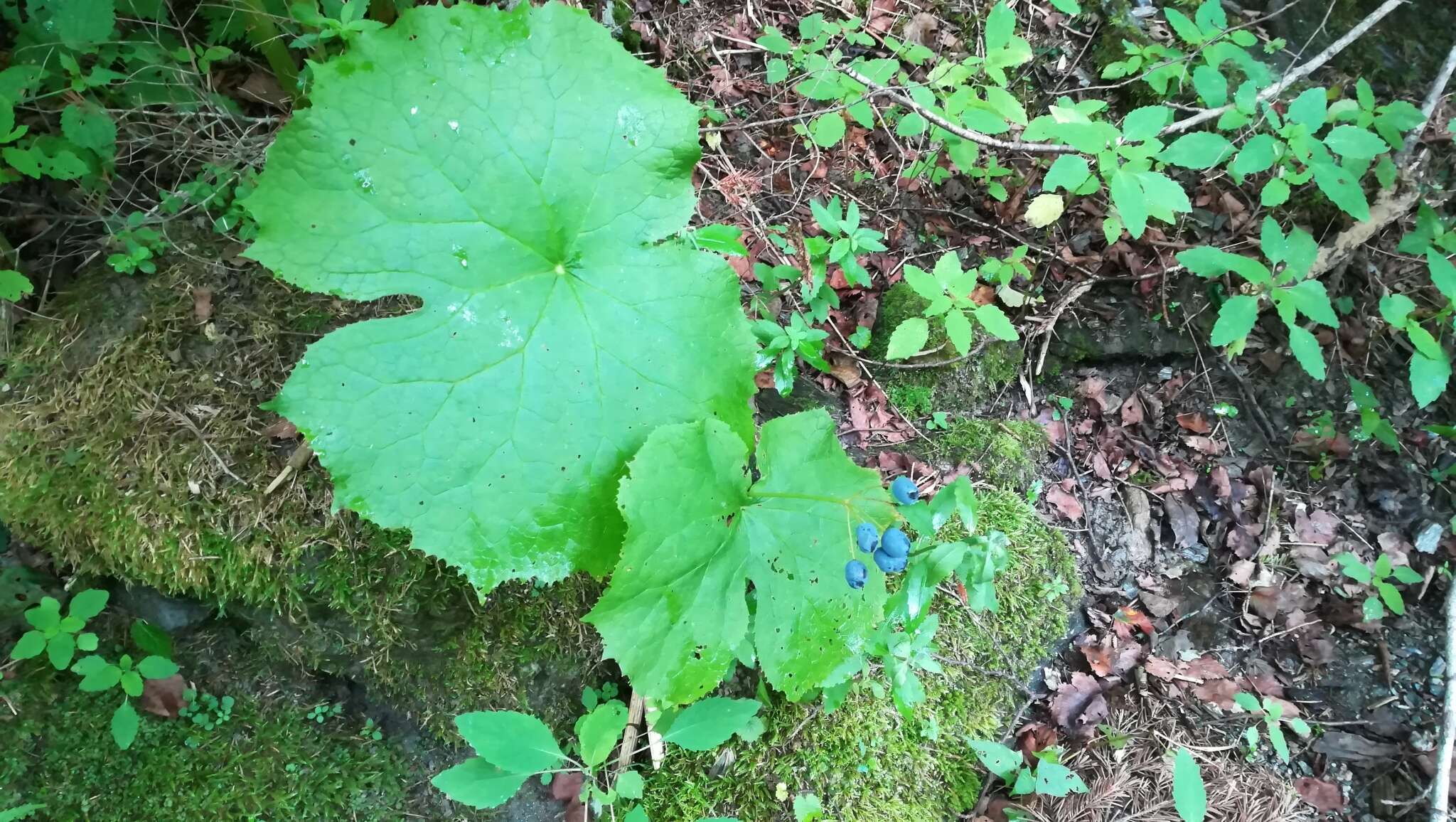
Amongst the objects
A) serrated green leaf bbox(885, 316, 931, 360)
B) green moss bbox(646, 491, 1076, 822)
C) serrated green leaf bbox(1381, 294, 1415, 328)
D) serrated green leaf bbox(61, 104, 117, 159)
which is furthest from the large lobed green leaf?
serrated green leaf bbox(1381, 294, 1415, 328)

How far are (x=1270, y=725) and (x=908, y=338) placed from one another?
2080 millimetres

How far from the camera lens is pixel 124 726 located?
7.76 feet

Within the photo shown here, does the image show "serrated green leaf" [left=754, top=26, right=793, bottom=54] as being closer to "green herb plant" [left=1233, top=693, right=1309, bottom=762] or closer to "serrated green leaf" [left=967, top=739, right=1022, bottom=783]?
"serrated green leaf" [left=967, top=739, right=1022, bottom=783]

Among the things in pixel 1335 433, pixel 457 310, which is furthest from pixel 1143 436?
pixel 457 310

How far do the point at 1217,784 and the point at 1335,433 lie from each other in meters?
1.79

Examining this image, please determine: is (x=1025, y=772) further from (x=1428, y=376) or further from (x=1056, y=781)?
(x=1428, y=376)

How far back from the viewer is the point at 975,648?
107 inches

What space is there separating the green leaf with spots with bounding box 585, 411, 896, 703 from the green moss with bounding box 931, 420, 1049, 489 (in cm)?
113

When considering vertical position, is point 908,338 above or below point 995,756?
above

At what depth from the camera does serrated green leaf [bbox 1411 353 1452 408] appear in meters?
3.11

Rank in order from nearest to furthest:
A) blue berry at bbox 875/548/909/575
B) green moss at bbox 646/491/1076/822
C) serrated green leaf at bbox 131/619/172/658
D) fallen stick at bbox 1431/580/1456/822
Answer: blue berry at bbox 875/548/909/575, green moss at bbox 646/491/1076/822, serrated green leaf at bbox 131/619/172/658, fallen stick at bbox 1431/580/1456/822

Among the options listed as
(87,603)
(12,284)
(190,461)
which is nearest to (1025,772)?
(190,461)

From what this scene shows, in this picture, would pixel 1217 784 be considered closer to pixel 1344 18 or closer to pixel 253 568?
pixel 253 568

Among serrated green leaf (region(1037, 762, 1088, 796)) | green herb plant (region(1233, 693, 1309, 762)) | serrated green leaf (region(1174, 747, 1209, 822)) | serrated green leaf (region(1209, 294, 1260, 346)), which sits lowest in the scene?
green herb plant (region(1233, 693, 1309, 762))
